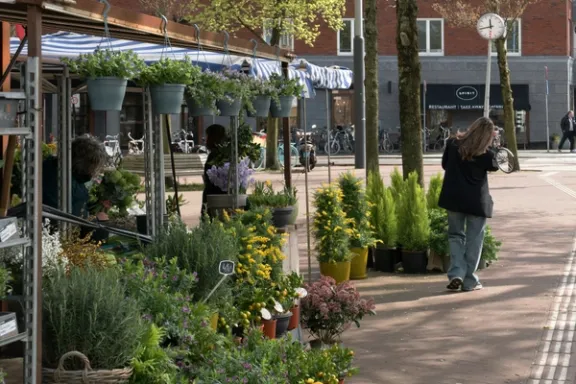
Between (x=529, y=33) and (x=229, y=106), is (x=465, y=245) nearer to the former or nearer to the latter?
(x=229, y=106)

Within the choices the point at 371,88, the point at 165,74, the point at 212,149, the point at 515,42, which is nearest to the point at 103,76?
the point at 165,74

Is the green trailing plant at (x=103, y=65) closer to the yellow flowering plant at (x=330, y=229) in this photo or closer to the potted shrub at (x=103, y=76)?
the potted shrub at (x=103, y=76)

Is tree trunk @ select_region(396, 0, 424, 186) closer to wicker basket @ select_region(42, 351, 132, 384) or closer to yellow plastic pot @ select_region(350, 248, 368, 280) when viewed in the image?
yellow plastic pot @ select_region(350, 248, 368, 280)

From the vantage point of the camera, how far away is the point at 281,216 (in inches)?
370

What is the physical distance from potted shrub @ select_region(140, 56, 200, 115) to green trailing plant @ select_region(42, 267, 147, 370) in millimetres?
2167

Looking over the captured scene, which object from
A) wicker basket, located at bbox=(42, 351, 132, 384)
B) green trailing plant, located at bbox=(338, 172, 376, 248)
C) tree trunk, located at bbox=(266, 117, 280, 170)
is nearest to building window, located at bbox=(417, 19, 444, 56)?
tree trunk, located at bbox=(266, 117, 280, 170)

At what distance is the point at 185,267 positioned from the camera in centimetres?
682

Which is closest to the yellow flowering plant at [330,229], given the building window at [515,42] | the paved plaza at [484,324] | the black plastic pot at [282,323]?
the paved plaza at [484,324]

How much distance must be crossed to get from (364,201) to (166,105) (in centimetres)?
545

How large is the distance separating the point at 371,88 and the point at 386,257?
8.36 m

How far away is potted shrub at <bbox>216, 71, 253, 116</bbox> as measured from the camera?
8484mm

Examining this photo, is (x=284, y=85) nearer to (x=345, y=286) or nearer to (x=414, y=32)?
(x=345, y=286)

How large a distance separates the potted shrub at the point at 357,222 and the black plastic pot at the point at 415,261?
1.66 ft

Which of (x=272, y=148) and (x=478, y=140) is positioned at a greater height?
(x=478, y=140)
